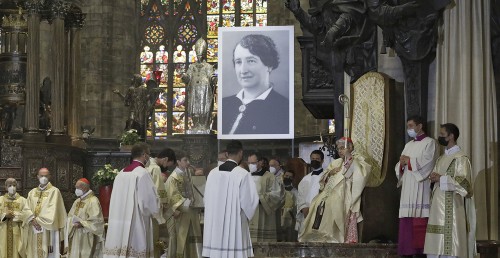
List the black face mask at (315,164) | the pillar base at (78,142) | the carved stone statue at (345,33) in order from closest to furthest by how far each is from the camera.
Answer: the carved stone statue at (345,33)
the black face mask at (315,164)
the pillar base at (78,142)

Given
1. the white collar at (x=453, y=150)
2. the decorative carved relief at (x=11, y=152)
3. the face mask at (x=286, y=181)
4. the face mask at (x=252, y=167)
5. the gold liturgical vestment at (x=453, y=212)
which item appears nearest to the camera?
the gold liturgical vestment at (x=453, y=212)

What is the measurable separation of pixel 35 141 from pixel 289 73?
1113cm

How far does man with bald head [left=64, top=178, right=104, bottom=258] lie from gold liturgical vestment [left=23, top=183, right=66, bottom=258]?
1298 millimetres

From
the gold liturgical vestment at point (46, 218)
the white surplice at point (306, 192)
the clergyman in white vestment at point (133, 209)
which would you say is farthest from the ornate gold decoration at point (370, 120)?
the gold liturgical vestment at point (46, 218)

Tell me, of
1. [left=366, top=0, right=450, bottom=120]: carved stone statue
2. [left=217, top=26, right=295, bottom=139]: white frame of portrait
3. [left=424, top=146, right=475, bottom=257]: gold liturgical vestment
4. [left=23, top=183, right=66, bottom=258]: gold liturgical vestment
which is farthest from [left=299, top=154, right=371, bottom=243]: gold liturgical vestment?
[left=23, top=183, right=66, bottom=258]: gold liturgical vestment

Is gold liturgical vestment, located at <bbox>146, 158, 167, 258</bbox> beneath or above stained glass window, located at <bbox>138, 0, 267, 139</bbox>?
beneath

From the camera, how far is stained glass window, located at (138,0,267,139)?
119ft

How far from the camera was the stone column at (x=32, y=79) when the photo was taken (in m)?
27.3

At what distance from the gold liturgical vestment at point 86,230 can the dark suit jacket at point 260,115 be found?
2.28 meters

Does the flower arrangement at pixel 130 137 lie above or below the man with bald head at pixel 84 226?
above

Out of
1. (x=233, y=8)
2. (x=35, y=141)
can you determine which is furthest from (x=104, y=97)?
(x=35, y=141)

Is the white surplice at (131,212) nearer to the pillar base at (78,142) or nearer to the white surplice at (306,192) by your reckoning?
the white surplice at (306,192)

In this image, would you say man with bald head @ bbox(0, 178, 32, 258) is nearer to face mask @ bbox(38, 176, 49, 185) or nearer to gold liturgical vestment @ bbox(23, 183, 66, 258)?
gold liturgical vestment @ bbox(23, 183, 66, 258)

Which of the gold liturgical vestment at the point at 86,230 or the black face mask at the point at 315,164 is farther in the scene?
the gold liturgical vestment at the point at 86,230
